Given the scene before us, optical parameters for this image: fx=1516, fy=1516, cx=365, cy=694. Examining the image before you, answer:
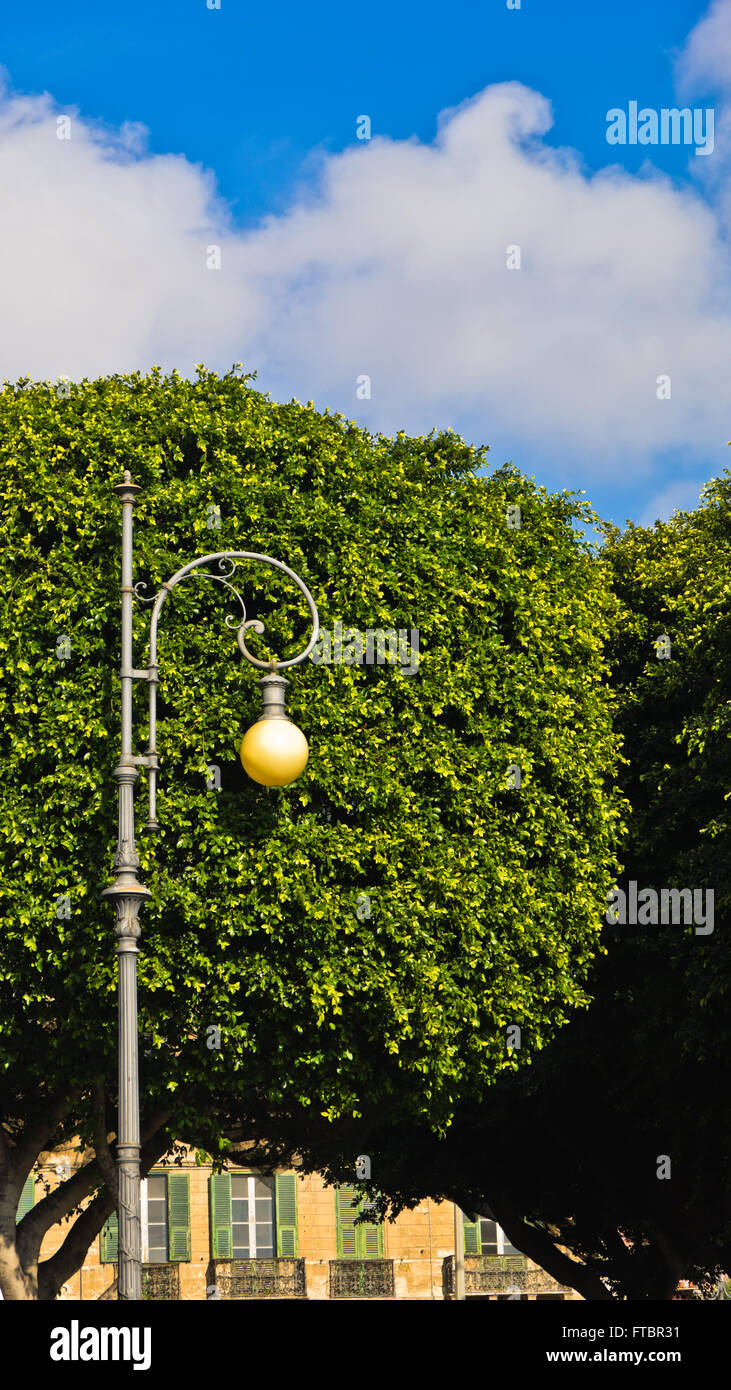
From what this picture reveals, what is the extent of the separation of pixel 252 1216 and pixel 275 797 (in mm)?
30705

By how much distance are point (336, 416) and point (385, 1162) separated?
12.3 m

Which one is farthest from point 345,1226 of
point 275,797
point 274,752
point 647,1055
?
point 274,752

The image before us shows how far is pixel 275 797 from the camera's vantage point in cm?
1766

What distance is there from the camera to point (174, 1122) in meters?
18.3

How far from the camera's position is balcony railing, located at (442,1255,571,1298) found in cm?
4647

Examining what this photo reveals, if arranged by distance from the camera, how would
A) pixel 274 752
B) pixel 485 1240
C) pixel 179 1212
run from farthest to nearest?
1. pixel 485 1240
2. pixel 179 1212
3. pixel 274 752

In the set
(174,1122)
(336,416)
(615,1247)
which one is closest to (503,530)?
(336,416)

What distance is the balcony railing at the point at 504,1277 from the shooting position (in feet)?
→ 152
